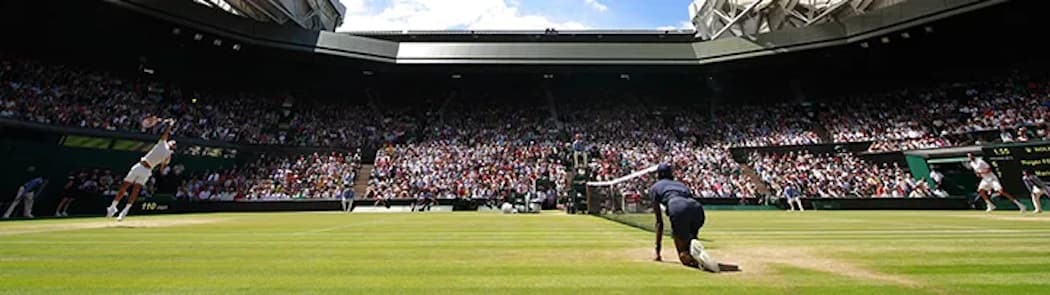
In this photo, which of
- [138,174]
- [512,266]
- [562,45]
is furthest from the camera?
[562,45]

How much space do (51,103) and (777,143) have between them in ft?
120

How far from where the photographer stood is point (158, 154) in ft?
36.1

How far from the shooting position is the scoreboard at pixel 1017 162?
19281 millimetres

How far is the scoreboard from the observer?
19.3m

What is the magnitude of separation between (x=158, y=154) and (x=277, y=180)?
51.4 feet

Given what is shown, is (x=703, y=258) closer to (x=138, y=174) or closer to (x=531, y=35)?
(x=138, y=174)

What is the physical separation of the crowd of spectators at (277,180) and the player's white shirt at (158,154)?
13321mm

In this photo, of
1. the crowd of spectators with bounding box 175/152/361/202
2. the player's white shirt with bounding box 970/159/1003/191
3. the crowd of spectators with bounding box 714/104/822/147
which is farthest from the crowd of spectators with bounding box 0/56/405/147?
the player's white shirt with bounding box 970/159/1003/191

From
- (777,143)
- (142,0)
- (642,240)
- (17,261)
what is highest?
(142,0)

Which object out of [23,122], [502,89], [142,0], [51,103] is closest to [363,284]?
[23,122]

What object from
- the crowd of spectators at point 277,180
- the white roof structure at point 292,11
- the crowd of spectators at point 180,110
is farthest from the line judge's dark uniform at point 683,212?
the white roof structure at point 292,11

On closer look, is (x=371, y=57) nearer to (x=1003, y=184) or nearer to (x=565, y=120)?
(x=565, y=120)

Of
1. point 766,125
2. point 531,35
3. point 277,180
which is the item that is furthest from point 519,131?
point 766,125

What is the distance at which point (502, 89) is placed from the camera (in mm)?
36781
